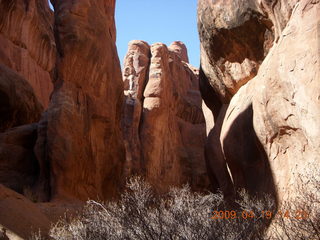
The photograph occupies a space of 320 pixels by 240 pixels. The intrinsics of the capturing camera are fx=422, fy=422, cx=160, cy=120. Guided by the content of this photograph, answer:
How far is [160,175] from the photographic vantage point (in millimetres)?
27328

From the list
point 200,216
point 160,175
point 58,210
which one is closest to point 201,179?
point 160,175

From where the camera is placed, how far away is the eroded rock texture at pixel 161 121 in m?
27.3

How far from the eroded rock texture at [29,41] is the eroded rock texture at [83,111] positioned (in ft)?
20.0

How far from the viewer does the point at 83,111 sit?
1700 cm

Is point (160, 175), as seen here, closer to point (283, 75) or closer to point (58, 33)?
point (58, 33)

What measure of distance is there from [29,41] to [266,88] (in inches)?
731

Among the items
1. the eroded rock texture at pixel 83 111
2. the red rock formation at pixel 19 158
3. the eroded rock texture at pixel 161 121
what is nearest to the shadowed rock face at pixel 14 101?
the red rock formation at pixel 19 158

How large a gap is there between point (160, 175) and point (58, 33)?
13.1m

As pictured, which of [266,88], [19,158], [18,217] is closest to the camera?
[18,217]

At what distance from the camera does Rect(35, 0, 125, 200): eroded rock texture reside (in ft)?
50.9
